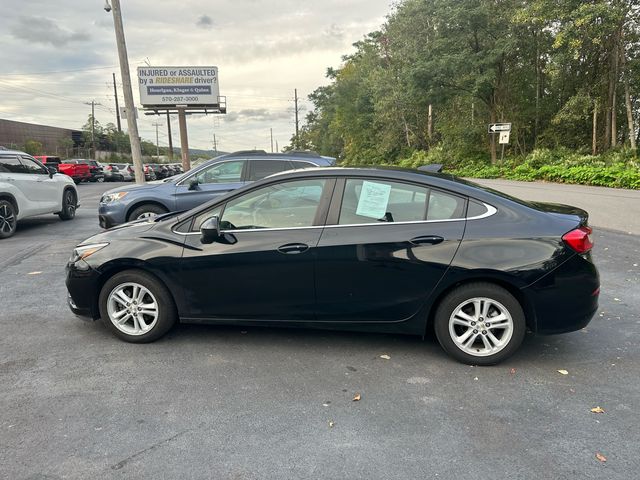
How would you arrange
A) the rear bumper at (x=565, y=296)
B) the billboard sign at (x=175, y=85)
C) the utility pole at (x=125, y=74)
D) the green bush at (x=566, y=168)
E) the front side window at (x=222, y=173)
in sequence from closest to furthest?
the rear bumper at (x=565, y=296) < the front side window at (x=222, y=173) < the utility pole at (x=125, y=74) < the green bush at (x=566, y=168) < the billboard sign at (x=175, y=85)

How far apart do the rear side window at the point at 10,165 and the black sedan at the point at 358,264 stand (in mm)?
7104

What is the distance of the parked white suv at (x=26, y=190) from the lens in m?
9.38

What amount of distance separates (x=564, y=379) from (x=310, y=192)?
2.44 meters

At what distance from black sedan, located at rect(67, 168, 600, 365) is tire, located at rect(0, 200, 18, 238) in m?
6.60

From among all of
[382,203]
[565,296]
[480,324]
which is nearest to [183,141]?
[382,203]

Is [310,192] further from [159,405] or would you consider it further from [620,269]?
[620,269]

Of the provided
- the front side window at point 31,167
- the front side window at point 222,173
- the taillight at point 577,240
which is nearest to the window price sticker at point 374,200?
the taillight at point 577,240

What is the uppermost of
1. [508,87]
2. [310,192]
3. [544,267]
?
[508,87]

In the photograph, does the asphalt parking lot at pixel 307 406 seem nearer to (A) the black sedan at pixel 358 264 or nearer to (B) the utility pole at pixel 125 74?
(A) the black sedan at pixel 358 264

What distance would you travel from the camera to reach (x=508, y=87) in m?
27.6

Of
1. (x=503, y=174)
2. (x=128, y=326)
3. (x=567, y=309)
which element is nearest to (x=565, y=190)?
(x=503, y=174)

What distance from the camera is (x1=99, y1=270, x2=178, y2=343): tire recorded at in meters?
3.97

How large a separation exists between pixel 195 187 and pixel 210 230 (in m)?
4.86

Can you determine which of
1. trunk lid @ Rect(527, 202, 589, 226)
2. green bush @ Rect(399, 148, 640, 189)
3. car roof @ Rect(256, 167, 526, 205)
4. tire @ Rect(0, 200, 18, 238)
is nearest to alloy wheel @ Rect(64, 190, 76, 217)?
tire @ Rect(0, 200, 18, 238)
